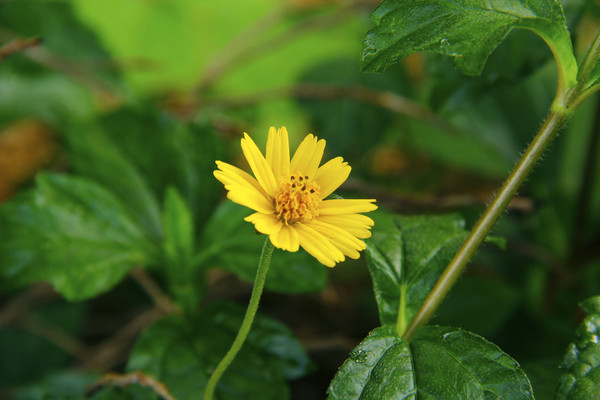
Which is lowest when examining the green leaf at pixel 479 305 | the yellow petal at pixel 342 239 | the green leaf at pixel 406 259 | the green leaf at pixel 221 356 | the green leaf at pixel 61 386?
the green leaf at pixel 479 305

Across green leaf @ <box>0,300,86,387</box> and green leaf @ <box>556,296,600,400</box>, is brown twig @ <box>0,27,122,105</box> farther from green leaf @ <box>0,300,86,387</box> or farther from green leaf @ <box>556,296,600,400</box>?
green leaf @ <box>556,296,600,400</box>

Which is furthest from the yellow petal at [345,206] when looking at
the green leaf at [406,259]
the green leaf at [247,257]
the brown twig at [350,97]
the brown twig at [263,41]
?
the brown twig at [263,41]

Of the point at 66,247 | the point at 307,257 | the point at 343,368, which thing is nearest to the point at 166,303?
the point at 66,247

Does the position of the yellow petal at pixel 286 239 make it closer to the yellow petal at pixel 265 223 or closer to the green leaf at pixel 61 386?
the yellow petal at pixel 265 223

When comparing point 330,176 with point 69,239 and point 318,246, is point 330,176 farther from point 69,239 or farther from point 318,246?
point 69,239

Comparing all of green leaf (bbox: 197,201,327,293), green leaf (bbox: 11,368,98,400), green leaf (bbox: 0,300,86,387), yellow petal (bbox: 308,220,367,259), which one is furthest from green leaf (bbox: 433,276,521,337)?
green leaf (bbox: 0,300,86,387)
